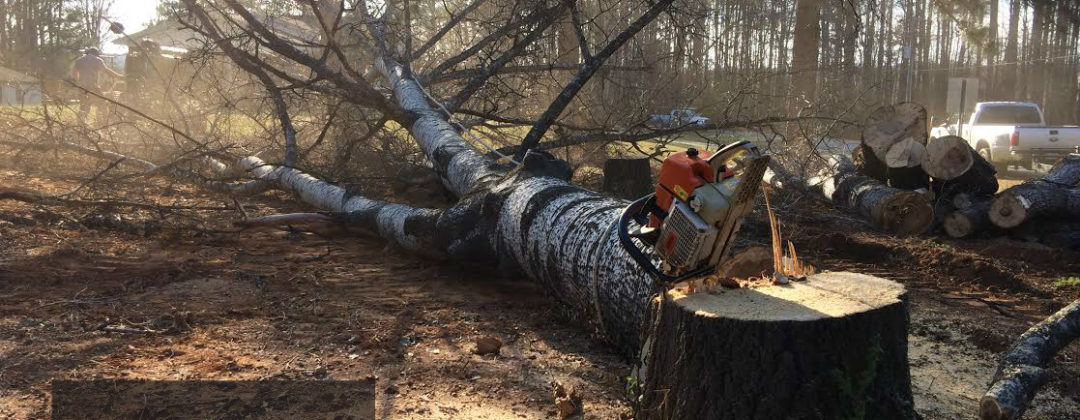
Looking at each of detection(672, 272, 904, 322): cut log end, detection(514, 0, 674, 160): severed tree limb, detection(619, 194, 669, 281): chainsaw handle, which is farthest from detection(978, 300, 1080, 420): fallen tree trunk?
detection(514, 0, 674, 160): severed tree limb

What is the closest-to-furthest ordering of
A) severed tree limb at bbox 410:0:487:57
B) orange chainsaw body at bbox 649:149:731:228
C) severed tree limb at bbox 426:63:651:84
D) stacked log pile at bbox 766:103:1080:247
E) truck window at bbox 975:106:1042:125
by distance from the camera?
orange chainsaw body at bbox 649:149:731:228 < stacked log pile at bbox 766:103:1080:247 < severed tree limb at bbox 410:0:487:57 < severed tree limb at bbox 426:63:651:84 < truck window at bbox 975:106:1042:125

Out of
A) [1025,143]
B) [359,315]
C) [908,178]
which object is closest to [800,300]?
[359,315]

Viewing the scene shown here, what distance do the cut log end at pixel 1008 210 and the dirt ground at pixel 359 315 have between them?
488mm

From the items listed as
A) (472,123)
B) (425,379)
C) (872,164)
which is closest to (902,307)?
(425,379)

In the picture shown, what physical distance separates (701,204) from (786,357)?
0.49 m

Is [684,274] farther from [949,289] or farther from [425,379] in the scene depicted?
[949,289]

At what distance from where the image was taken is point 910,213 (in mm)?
6988

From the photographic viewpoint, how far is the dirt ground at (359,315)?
3111mm

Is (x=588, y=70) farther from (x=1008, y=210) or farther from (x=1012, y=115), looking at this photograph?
(x=1012, y=115)

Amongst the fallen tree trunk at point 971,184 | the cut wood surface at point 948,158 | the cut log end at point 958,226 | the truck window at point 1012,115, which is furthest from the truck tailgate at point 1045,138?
the cut log end at point 958,226

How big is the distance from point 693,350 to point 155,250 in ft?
14.0

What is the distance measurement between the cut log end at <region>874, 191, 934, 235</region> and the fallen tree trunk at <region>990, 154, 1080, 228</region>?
554 mm

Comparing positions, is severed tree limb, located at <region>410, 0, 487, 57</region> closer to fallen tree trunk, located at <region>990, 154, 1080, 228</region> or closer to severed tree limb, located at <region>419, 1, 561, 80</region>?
severed tree limb, located at <region>419, 1, 561, 80</region>

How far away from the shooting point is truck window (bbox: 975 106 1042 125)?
1708 cm
